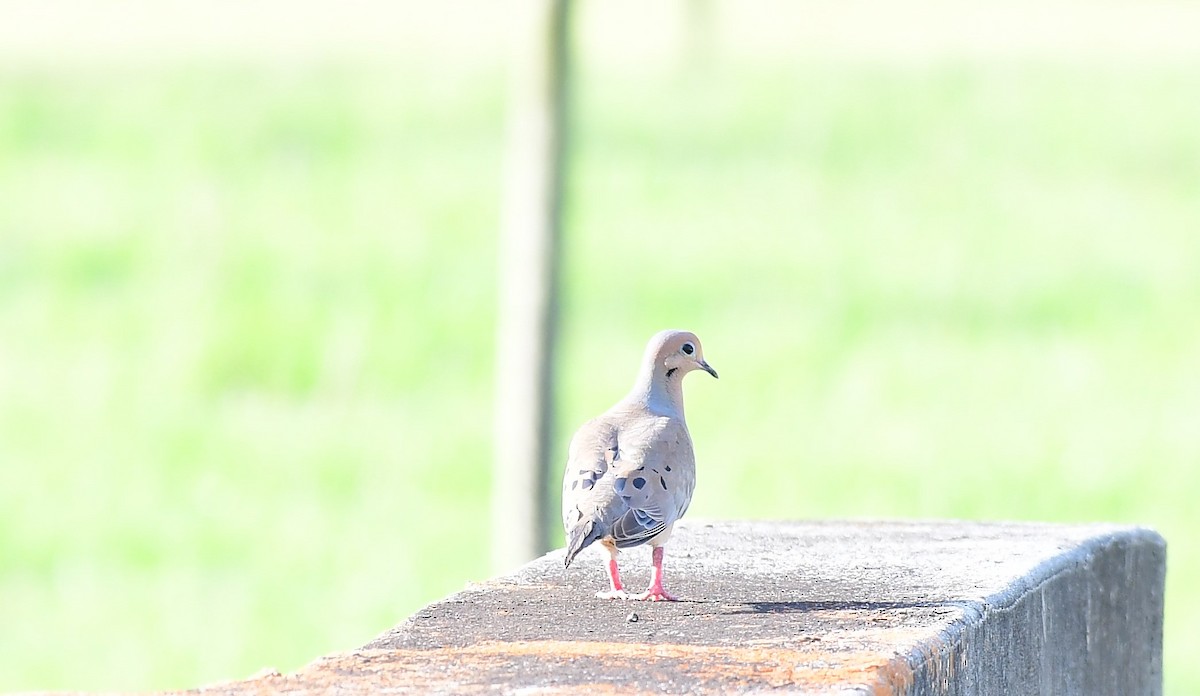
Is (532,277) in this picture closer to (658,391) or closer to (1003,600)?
(658,391)

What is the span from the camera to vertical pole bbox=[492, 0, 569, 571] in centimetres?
670

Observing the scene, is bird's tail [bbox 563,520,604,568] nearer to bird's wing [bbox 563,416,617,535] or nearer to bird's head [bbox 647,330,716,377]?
bird's wing [bbox 563,416,617,535]

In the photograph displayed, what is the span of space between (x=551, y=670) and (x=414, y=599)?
6.11 meters

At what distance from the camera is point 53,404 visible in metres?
11.7

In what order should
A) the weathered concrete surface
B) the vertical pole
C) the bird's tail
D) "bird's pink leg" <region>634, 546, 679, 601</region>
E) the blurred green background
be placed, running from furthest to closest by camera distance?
the blurred green background, the vertical pole, "bird's pink leg" <region>634, 546, 679, 601</region>, the bird's tail, the weathered concrete surface

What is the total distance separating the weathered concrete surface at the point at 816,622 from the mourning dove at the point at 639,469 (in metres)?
0.16

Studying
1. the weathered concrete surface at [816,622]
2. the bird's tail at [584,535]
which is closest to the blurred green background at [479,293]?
the weathered concrete surface at [816,622]

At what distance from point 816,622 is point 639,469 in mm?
440

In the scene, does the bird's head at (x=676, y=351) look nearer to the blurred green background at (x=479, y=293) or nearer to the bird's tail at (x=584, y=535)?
the bird's tail at (x=584, y=535)

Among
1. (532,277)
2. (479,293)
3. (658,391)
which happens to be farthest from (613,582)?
(479,293)

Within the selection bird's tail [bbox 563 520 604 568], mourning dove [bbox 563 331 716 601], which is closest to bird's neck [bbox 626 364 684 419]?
mourning dove [bbox 563 331 716 601]

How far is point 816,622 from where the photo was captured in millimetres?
3195

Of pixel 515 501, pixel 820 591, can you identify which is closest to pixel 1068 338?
pixel 515 501

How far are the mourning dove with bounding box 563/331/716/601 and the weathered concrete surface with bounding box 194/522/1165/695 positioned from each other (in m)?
0.16
